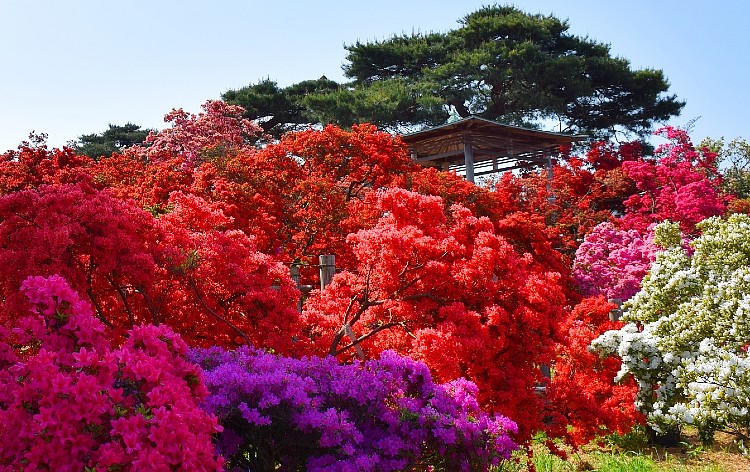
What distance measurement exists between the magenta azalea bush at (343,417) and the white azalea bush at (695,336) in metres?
2.42

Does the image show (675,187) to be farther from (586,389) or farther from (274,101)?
(274,101)

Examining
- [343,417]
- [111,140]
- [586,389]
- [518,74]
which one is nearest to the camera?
[343,417]

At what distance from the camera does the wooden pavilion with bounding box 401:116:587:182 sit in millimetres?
16562

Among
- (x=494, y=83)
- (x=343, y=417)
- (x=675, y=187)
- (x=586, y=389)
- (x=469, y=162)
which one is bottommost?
(x=586, y=389)

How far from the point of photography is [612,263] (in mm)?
13375

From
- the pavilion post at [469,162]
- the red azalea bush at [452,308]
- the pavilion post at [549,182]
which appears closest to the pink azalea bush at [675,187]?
the pavilion post at [549,182]

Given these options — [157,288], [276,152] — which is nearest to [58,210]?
[157,288]

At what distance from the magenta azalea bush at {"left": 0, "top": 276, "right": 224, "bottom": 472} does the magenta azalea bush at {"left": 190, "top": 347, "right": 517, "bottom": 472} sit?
0.87 metres

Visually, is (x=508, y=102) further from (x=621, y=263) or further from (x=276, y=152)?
(x=276, y=152)

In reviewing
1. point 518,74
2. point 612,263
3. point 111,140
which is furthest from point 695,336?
point 111,140

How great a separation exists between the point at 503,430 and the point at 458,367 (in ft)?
4.69

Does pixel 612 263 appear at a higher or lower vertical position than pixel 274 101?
lower

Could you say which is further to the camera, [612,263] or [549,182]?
[549,182]

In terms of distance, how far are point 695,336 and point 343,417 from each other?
4.05m
